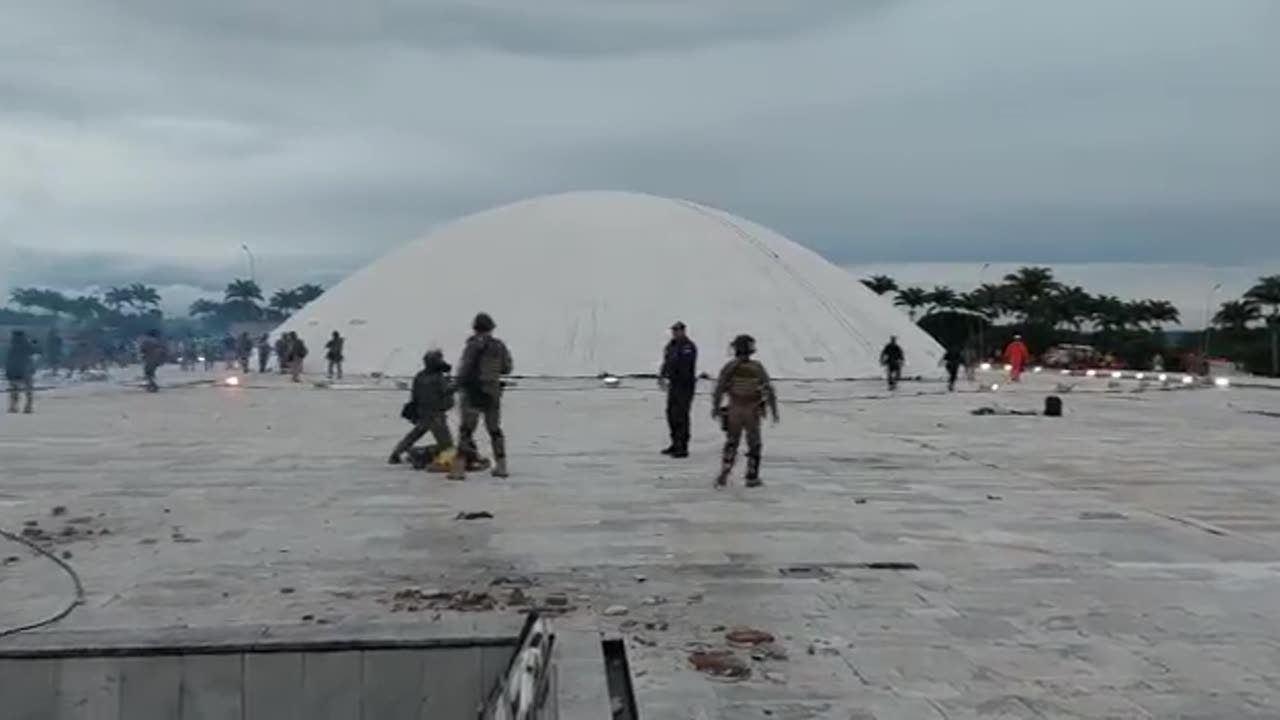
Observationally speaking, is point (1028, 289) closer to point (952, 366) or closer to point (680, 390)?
point (952, 366)

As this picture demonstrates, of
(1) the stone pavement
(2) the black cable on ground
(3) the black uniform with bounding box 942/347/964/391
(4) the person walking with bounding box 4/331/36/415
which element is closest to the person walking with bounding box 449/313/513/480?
(1) the stone pavement

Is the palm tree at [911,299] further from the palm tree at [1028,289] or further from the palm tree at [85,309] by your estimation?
the palm tree at [85,309]

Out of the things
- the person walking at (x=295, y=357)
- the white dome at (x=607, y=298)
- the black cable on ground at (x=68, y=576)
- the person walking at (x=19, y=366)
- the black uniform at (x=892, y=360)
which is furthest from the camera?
the white dome at (x=607, y=298)

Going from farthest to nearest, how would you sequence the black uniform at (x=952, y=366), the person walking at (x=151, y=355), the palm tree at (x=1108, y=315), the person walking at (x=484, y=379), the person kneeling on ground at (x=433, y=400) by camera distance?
the palm tree at (x=1108, y=315), the black uniform at (x=952, y=366), the person walking at (x=151, y=355), the person kneeling on ground at (x=433, y=400), the person walking at (x=484, y=379)

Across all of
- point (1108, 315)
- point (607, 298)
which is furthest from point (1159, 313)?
point (607, 298)

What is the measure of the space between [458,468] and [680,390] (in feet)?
10.8

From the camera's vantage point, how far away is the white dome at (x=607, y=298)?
4688 centimetres

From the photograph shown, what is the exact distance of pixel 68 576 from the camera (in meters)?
7.54

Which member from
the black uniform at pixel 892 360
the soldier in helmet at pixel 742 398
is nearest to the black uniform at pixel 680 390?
the soldier in helmet at pixel 742 398

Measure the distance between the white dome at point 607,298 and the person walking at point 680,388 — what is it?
99.4 feet

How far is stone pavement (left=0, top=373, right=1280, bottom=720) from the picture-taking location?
5.45m

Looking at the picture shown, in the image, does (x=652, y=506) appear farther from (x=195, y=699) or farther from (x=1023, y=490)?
(x=195, y=699)

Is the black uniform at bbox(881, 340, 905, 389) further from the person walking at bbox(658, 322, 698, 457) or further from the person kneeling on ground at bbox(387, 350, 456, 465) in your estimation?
the person kneeling on ground at bbox(387, 350, 456, 465)

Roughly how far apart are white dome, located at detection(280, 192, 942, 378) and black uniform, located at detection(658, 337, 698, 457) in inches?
1193
